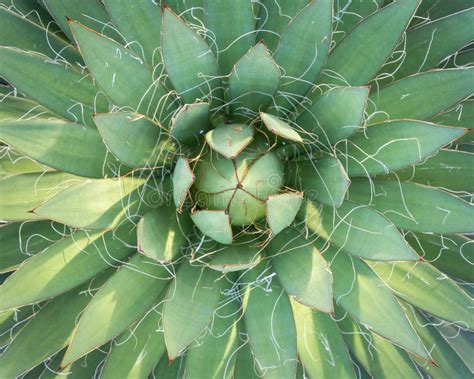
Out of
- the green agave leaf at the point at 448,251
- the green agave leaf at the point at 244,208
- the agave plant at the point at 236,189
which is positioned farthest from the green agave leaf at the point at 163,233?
the green agave leaf at the point at 448,251

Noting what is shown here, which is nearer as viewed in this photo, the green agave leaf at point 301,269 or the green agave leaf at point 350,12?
the green agave leaf at point 301,269

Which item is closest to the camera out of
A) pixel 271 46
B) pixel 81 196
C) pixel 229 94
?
pixel 81 196

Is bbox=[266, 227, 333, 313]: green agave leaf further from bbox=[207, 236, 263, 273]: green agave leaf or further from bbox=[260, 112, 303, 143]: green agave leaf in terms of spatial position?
bbox=[260, 112, 303, 143]: green agave leaf

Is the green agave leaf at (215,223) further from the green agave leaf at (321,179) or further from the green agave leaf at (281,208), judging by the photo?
the green agave leaf at (321,179)

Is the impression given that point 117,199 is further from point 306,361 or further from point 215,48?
point 306,361

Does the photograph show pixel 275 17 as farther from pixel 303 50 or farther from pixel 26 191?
pixel 26 191

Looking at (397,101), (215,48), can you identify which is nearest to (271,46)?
(215,48)

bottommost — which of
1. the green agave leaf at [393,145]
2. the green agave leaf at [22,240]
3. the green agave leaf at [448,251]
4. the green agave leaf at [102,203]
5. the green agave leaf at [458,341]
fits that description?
the green agave leaf at [458,341]
